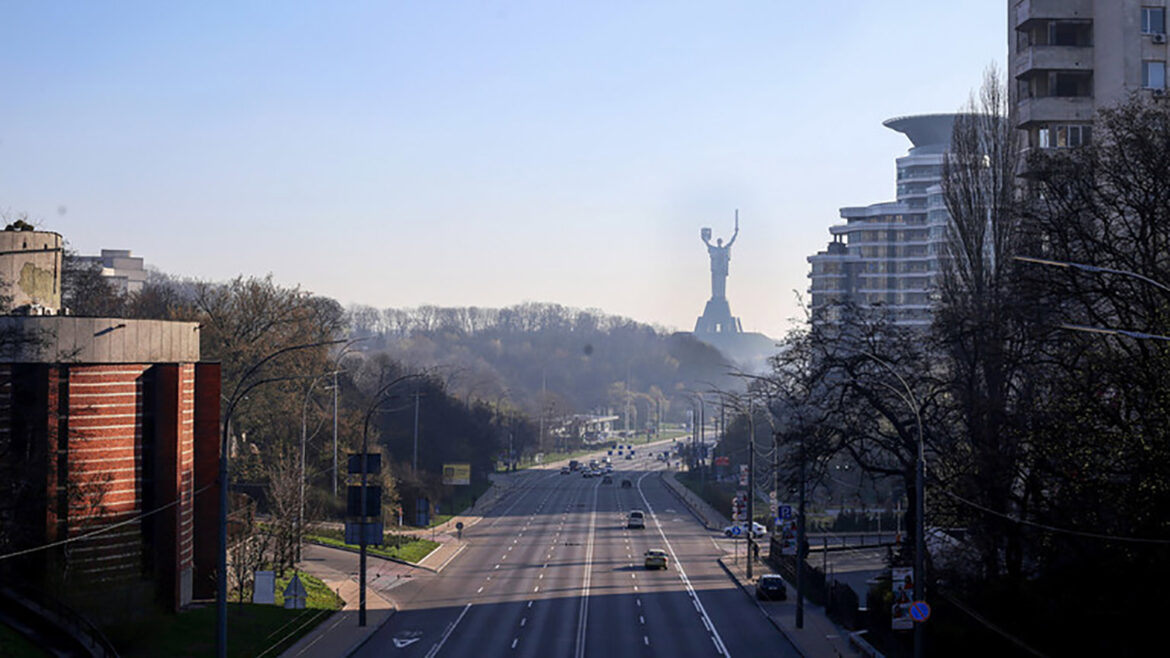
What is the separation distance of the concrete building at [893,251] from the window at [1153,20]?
94.0 meters

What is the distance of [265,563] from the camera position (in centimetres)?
4481

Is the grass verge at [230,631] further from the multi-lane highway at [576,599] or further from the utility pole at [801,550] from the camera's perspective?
the utility pole at [801,550]

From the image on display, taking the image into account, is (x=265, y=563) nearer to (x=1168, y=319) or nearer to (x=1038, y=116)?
(x=1168, y=319)

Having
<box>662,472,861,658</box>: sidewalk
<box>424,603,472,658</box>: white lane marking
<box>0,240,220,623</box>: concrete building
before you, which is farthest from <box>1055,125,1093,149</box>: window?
<box>0,240,220,623</box>: concrete building

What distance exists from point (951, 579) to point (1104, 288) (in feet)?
36.0

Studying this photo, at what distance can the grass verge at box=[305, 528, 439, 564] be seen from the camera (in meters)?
61.9

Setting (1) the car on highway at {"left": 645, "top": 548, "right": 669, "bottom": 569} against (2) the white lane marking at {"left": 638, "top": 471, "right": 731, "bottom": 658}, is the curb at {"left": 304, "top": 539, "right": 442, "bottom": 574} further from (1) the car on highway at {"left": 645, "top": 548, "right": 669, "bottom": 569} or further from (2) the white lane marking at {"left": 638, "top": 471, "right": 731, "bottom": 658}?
(2) the white lane marking at {"left": 638, "top": 471, "right": 731, "bottom": 658}

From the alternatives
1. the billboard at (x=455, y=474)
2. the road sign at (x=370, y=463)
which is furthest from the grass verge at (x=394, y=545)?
the road sign at (x=370, y=463)

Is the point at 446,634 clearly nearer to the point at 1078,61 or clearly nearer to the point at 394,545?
the point at 394,545

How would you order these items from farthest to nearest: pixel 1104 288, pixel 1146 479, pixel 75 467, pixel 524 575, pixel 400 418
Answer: pixel 400 418 < pixel 524 575 < pixel 75 467 < pixel 1104 288 < pixel 1146 479

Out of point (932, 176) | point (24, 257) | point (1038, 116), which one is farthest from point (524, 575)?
point (932, 176)

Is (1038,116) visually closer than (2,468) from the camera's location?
No

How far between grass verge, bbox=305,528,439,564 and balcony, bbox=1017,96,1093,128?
3514 centimetres

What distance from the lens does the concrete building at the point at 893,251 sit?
484ft
